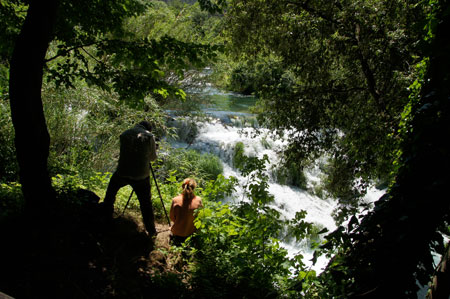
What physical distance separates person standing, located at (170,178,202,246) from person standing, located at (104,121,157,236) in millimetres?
438

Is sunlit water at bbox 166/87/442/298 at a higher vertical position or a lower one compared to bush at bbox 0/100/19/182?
lower

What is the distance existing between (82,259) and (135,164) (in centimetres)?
126

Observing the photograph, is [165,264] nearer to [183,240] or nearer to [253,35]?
[183,240]

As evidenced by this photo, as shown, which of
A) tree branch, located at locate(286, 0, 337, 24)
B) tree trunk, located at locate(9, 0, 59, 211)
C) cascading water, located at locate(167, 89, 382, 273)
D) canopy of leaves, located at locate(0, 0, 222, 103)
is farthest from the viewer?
cascading water, located at locate(167, 89, 382, 273)

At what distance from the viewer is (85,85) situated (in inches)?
242

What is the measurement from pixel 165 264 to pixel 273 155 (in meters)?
9.11

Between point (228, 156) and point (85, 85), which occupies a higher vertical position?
point (85, 85)

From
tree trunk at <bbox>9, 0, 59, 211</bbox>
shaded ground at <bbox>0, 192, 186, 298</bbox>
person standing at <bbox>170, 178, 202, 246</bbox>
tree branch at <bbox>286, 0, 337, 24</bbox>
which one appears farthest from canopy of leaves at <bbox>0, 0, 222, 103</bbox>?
tree branch at <bbox>286, 0, 337, 24</bbox>

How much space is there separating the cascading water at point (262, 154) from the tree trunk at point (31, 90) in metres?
5.33

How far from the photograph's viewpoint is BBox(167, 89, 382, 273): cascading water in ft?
Answer: 30.1

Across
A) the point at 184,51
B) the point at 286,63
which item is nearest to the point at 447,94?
the point at 184,51

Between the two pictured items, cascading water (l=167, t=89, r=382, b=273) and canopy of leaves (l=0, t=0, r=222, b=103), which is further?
cascading water (l=167, t=89, r=382, b=273)

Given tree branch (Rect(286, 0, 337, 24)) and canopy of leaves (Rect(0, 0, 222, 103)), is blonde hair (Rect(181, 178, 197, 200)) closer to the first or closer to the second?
canopy of leaves (Rect(0, 0, 222, 103))

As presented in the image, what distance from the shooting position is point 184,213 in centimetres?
406
